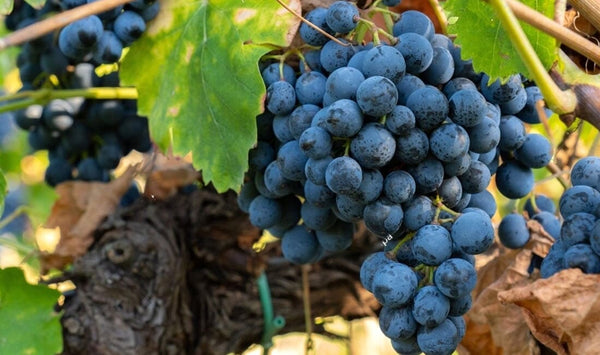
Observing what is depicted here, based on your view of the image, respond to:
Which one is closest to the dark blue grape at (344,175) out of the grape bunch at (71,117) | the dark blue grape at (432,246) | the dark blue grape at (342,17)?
the dark blue grape at (432,246)

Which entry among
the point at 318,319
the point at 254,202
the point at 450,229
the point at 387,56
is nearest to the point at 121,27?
the point at 254,202

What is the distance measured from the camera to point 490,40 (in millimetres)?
1139

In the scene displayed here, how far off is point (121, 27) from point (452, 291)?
2.27 ft

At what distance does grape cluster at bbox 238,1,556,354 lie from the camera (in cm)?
100

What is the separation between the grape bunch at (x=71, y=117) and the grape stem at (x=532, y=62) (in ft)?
2.75

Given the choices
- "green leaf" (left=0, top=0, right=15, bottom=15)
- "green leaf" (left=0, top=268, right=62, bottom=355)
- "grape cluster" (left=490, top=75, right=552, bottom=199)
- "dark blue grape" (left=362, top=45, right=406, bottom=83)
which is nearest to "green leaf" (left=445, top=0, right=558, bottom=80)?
"grape cluster" (left=490, top=75, right=552, bottom=199)

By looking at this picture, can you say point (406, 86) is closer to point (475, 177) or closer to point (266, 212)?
point (475, 177)

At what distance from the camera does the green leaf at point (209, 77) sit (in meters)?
1.22

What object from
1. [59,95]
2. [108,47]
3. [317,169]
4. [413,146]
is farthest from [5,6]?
[413,146]

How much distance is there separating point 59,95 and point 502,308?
920 millimetres

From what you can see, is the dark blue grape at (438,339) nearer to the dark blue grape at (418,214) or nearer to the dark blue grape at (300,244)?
the dark blue grape at (418,214)

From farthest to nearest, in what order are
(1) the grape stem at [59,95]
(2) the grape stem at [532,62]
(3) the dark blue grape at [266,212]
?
1. (1) the grape stem at [59,95]
2. (3) the dark blue grape at [266,212]
3. (2) the grape stem at [532,62]

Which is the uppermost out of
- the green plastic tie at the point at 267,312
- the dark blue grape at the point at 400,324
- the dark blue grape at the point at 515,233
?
the dark blue grape at the point at 400,324

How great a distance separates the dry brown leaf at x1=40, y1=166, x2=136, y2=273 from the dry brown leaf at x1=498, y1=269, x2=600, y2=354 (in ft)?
3.08
